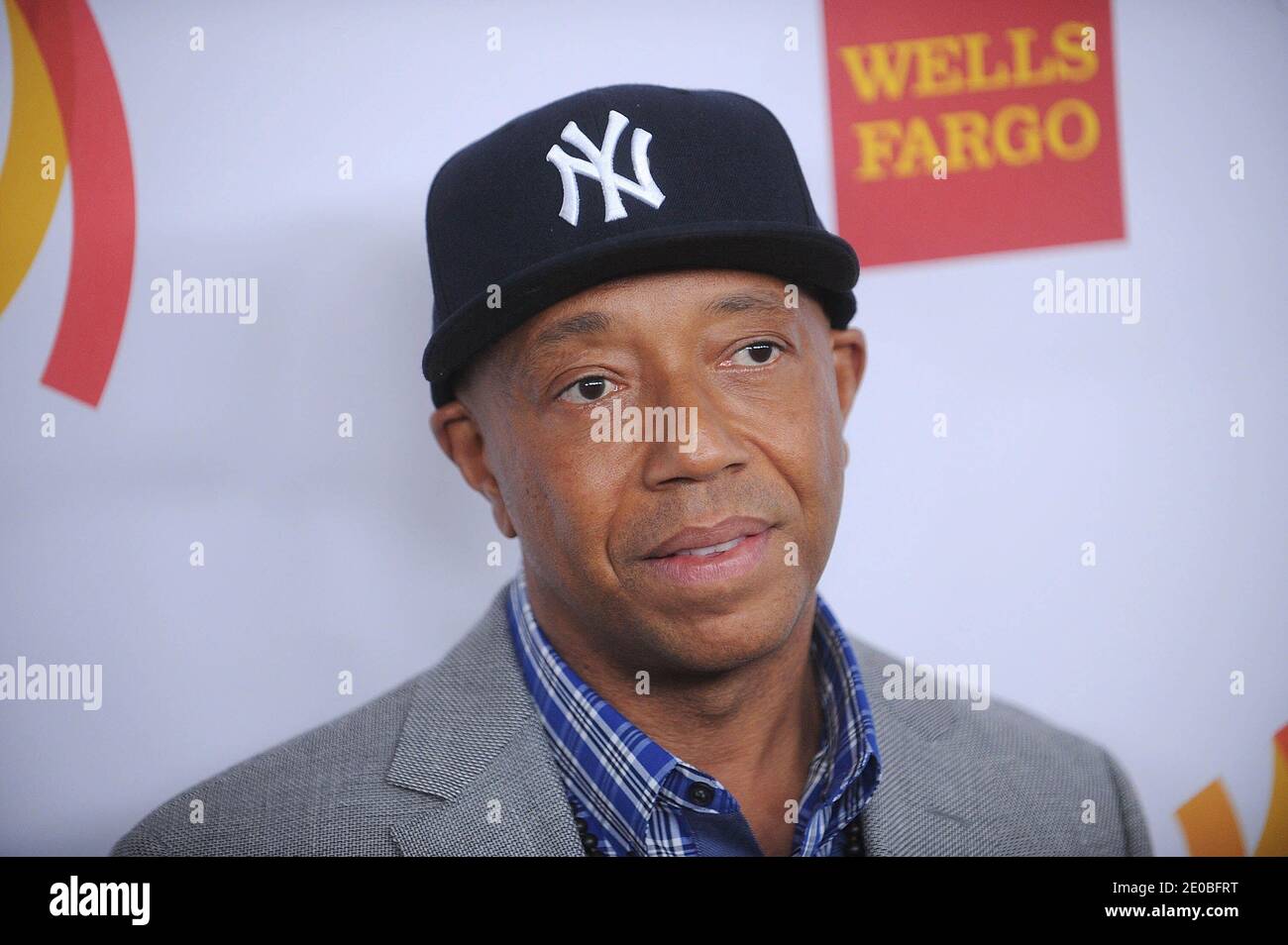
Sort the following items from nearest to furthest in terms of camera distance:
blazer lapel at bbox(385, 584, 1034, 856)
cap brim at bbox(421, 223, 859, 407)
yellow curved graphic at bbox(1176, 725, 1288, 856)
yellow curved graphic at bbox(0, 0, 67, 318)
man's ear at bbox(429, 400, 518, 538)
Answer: cap brim at bbox(421, 223, 859, 407) < blazer lapel at bbox(385, 584, 1034, 856) < man's ear at bbox(429, 400, 518, 538) < yellow curved graphic at bbox(0, 0, 67, 318) < yellow curved graphic at bbox(1176, 725, 1288, 856)

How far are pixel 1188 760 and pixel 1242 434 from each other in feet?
1.95

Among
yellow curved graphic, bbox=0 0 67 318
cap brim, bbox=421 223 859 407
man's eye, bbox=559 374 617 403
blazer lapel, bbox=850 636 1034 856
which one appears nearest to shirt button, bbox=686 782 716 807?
blazer lapel, bbox=850 636 1034 856

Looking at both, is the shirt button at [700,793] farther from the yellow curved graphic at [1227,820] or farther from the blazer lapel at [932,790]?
the yellow curved graphic at [1227,820]

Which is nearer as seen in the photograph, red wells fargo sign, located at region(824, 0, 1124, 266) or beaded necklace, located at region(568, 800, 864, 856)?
beaded necklace, located at region(568, 800, 864, 856)

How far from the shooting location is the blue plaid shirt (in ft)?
4.91

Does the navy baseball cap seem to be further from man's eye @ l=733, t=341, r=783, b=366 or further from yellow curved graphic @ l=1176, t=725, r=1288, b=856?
yellow curved graphic @ l=1176, t=725, r=1288, b=856

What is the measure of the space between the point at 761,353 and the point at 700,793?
593 mm

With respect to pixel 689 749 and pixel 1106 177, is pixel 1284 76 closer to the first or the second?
pixel 1106 177

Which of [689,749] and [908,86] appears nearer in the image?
[689,749]

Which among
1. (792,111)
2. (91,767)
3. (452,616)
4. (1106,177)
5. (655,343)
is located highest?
(792,111)

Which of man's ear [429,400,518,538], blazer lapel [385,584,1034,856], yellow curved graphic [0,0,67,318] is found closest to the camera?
blazer lapel [385,584,1034,856]

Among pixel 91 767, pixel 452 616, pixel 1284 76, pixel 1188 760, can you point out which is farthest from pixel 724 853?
pixel 1284 76

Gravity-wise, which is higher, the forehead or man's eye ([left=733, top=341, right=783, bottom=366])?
the forehead

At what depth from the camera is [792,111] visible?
6.44ft
